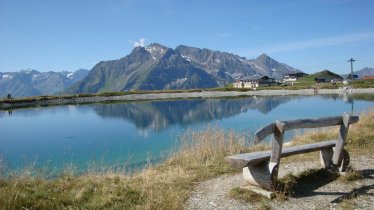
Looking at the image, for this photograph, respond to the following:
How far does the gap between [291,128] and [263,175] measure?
44.6 inches

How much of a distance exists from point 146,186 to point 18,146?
21807 mm

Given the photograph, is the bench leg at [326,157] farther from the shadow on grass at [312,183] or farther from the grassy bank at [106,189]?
the grassy bank at [106,189]

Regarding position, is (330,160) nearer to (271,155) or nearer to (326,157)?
(326,157)

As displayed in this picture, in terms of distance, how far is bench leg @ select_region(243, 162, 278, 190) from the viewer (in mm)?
7633

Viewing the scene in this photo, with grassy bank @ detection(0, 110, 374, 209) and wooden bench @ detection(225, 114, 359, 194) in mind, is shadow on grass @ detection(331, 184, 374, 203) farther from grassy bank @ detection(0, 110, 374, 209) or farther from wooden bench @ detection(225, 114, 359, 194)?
grassy bank @ detection(0, 110, 374, 209)

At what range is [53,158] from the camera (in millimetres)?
20766

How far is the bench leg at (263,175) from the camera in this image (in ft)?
25.0

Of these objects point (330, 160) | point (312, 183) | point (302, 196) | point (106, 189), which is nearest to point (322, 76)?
point (330, 160)

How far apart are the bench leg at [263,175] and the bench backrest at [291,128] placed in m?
0.18

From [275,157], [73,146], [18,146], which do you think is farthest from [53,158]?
[275,157]

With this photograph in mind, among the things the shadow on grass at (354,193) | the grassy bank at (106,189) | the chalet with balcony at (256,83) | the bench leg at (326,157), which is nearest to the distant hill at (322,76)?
the chalet with balcony at (256,83)

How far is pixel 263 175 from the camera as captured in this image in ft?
25.5

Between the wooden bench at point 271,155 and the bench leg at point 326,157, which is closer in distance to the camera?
the wooden bench at point 271,155

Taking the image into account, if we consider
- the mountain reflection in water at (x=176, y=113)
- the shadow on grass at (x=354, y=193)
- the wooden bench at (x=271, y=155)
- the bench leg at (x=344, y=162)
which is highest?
the wooden bench at (x=271, y=155)
